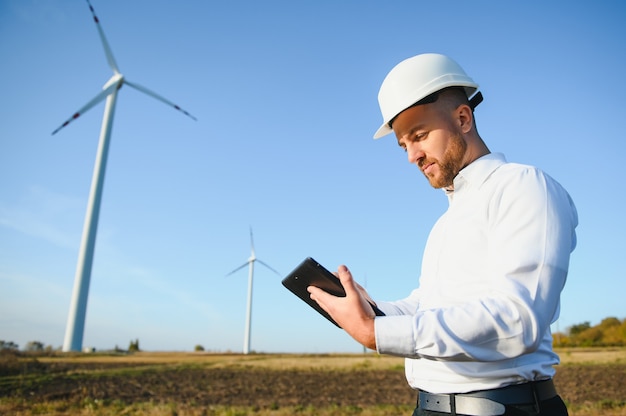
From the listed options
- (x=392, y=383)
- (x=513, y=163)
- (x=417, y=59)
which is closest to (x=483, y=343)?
(x=513, y=163)

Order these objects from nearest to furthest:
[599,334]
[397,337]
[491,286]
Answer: [397,337]
[491,286]
[599,334]

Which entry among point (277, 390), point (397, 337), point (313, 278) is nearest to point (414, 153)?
point (313, 278)

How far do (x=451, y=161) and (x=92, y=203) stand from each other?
1681 inches

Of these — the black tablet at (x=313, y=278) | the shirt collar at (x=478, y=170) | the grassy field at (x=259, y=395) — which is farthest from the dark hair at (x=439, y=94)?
the grassy field at (x=259, y=395)

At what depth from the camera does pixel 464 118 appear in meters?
2.36

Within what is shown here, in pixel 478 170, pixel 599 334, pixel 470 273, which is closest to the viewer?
pixel 470 273

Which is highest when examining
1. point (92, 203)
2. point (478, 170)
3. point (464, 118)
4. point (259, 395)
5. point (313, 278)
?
point (92, 203)

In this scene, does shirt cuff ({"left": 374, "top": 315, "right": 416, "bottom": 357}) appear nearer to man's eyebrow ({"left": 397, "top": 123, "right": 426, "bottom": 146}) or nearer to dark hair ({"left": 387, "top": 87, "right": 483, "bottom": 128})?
man's eyebrow ({"left": 397, "top": 123, "right": 426, "bottom": 146})

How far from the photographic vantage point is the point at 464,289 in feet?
6.63

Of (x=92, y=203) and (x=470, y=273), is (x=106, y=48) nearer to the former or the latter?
(x=92, y=203)

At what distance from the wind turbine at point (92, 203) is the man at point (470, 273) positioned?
40283mm

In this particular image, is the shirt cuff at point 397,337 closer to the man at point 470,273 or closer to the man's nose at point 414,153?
the man at point 470,273

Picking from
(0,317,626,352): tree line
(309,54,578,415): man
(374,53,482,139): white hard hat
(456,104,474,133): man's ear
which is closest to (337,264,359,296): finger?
(309,54,578,415): man

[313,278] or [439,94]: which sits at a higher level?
[439,94]
